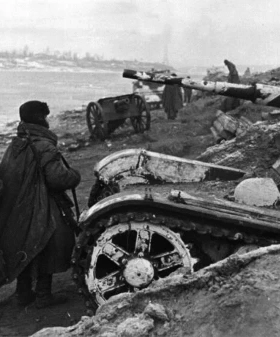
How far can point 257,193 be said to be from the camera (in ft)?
15.0

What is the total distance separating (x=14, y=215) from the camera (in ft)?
16.2

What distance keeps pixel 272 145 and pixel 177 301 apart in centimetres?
367

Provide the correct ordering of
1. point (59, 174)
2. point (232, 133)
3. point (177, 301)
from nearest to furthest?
1. point (177, 301)
2. point (59, 174)
3. point (232, 133)

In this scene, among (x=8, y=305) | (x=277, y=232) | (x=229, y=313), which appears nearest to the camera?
(x=229, y=313)

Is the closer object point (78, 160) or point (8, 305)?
point (8, 305)

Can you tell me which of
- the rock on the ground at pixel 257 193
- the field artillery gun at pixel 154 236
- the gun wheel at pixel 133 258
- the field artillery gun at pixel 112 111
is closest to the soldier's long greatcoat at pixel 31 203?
the field artillery gun at pixel 154 236

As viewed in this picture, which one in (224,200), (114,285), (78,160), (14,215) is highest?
(224,200)

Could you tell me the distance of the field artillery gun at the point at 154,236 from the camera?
4363 mm

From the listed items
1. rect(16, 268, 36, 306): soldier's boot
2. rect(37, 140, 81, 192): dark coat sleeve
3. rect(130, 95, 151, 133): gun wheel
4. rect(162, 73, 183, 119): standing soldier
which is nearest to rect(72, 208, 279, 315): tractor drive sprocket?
rect(37, 140, 81, 192): dark coat sleeve

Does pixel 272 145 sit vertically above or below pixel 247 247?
above

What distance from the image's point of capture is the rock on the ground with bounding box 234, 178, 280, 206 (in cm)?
457

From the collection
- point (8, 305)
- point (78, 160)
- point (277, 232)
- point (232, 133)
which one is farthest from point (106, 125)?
point (277, 232)

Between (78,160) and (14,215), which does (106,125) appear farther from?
(14,215)

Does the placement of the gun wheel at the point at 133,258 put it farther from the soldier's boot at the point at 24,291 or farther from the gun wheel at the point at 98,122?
the gun wheel at the point at 98,122
